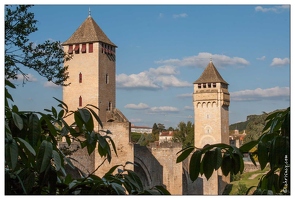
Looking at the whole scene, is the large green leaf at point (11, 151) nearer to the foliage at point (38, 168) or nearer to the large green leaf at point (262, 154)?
the foliage at point (38, 168)

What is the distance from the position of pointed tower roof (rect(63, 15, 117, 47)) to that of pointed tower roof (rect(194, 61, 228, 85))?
12.4m

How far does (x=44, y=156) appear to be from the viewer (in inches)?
80.7

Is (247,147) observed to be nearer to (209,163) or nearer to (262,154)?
(262,154)

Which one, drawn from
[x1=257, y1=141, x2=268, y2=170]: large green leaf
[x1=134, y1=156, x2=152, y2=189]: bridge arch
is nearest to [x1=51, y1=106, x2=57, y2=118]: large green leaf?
[x1=257, y1=141, x2=268, y2=170]: large green leaf

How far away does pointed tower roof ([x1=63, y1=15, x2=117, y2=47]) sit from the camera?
3222 cm

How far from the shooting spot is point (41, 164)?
208 cm

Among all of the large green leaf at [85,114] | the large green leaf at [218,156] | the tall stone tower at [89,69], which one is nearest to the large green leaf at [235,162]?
the large green leaf at [218,156]

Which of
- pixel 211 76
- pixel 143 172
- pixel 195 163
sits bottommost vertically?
pixel 143 172

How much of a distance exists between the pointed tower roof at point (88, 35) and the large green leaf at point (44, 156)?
99.0 ft

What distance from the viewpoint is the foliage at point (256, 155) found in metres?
2.03

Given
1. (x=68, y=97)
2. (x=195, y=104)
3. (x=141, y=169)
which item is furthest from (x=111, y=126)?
(x=195, y=104)

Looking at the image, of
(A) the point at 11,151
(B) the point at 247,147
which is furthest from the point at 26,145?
(B) the point at 247,147

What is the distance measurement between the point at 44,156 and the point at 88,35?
101 ft
